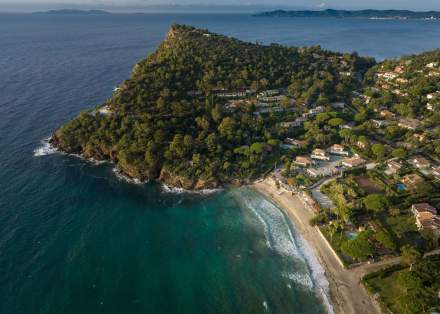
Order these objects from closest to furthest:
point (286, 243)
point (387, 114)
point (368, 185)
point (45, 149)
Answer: point (286, 243) → point (368, 185) → point (45, 149) → point (387, 114)

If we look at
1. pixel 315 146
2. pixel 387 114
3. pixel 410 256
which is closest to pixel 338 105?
pixel 387 114

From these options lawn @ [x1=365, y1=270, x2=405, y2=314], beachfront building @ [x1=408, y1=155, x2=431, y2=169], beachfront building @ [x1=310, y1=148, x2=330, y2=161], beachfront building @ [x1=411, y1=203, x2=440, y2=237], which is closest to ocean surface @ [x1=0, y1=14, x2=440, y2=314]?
lawn @ [x1=365, y1=270, x2=405, y2=314]

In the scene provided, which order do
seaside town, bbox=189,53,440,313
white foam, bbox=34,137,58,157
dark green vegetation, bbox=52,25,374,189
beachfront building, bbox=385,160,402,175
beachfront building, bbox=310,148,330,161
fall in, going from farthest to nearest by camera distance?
white foam, bbox=34,137,58,157 < beachfront building, bbox=310,148,330,161 < dark green vegetation, bbox=52,25,374,189 < beachfront building, bbox=385,160,402,175 < seaside town, bbox=189,53,440,313

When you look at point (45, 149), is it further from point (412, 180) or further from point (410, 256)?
point (412, 180)

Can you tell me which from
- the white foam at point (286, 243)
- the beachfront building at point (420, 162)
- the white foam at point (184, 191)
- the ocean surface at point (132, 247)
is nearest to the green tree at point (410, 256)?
the white foam at point (286, 243)

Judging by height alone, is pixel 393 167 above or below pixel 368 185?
above

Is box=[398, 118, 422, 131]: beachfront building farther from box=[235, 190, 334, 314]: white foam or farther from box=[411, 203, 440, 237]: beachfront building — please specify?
box=[235, 190, 334, 314]: white foam

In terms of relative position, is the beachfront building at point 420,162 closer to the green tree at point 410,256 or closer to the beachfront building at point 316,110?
the beachfront building at point 316,110

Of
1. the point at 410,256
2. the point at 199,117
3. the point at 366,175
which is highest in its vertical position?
the point at 199,117
